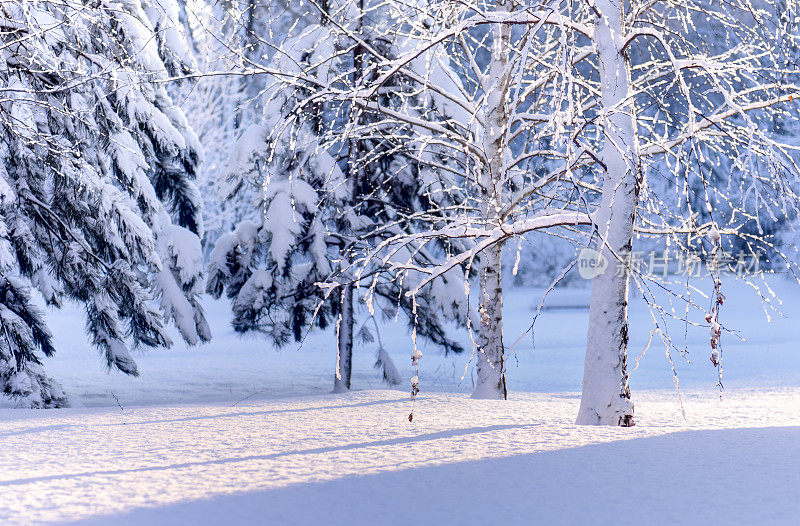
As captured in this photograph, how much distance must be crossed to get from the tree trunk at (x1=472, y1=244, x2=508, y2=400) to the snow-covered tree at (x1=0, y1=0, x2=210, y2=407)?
440cm

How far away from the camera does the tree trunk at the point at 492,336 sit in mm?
9586

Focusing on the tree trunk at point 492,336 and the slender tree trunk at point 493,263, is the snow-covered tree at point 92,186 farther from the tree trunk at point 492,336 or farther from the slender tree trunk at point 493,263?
the tree trunk at point 492,336

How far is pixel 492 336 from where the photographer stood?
9.69 metres

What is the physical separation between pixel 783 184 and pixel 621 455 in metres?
2.91

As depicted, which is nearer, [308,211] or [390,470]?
[390,470]

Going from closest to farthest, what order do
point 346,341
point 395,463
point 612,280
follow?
point 395,463 < point 612,280 < point 346,341

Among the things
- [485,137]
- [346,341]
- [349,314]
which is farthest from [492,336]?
[346,341]

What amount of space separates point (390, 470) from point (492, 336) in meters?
5.02

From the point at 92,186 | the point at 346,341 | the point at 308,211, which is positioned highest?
the point at 92,186

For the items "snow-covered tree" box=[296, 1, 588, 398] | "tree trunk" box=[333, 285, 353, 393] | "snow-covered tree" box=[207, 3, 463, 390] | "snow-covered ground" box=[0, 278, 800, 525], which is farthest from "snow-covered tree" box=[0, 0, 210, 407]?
"snow-covered tree" box=[296, 1, 588, 398]

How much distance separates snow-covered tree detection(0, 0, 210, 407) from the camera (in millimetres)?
9445

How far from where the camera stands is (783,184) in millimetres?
6625

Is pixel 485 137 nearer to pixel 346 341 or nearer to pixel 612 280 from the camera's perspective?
pixel 612 280

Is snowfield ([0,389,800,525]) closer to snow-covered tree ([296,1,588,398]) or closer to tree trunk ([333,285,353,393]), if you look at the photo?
snow-covered tree ([296,1,588,398])
